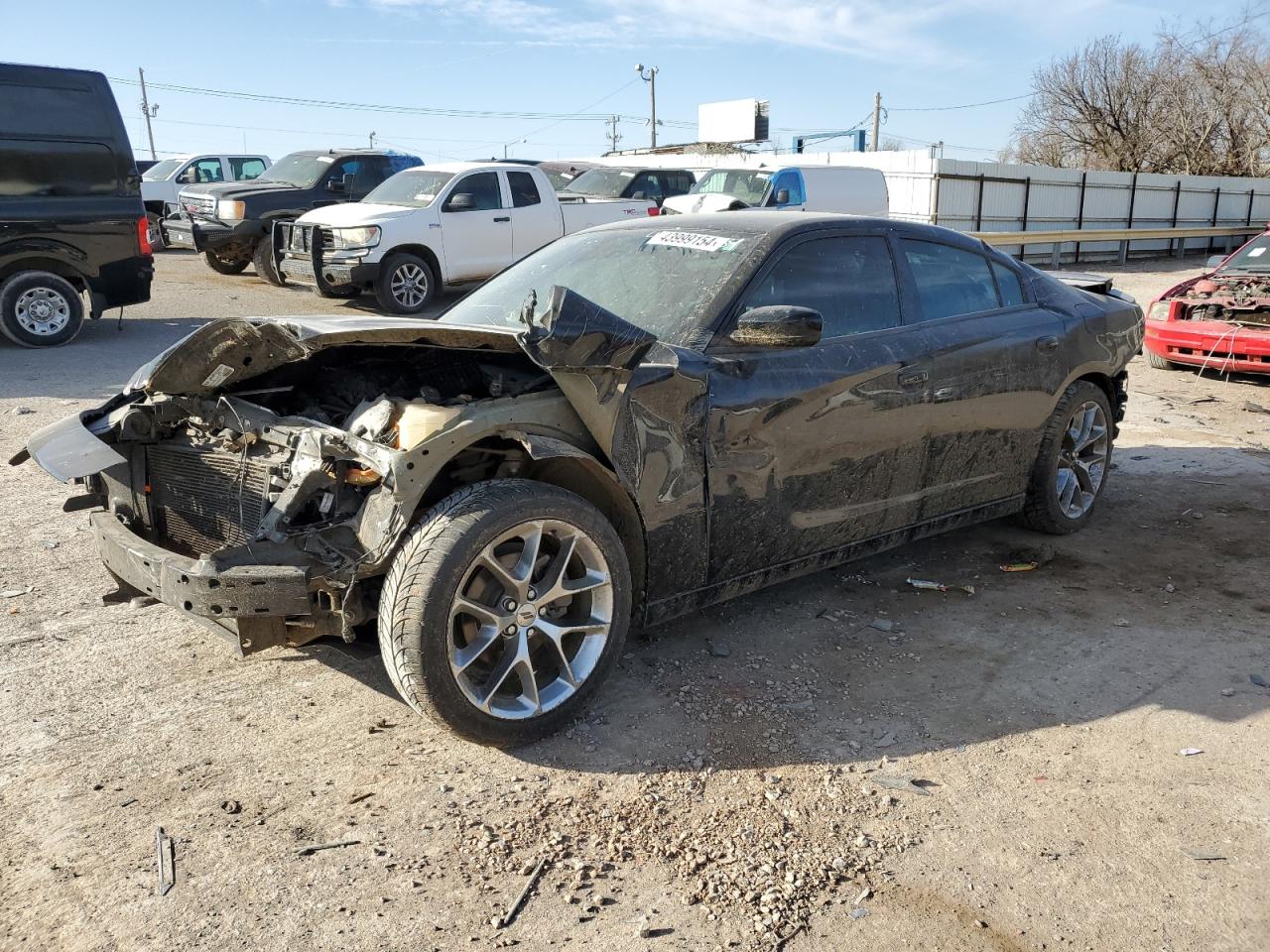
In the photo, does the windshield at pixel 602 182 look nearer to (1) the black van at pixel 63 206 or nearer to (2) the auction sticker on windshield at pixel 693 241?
(1) the black van at pixel 63 206

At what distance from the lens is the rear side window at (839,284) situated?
4.20m

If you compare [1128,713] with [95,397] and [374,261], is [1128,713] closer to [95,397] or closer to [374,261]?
[95,397]

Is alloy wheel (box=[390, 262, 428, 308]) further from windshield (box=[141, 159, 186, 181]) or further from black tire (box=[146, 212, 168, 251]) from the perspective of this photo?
windshield (box=[141, 159, 186, 181])

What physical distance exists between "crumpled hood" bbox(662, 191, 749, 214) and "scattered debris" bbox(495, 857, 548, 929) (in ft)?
45.6

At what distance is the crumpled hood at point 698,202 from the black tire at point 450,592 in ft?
43.0

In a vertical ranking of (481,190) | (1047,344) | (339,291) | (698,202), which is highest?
(481,190)

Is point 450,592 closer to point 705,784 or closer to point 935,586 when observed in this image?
point 705,784

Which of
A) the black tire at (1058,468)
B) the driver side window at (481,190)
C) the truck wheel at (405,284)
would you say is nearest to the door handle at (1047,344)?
the black tire at (1058,468)

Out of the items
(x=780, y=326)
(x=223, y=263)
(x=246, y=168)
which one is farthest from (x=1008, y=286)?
(x=246, y=168)

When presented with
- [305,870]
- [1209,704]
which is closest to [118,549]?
[305,870]

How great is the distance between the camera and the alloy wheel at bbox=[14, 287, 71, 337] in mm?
10656

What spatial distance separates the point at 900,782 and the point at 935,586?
1796 millimetres

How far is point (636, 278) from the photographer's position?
4.31m

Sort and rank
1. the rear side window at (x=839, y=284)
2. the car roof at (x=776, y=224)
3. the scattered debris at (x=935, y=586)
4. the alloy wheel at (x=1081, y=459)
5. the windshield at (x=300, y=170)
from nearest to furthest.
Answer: the rear side window at (x=839, y=284) → the car roof at (x=776, y=224) → the scattered debris at (x=935, y=586) → the alloy wheel at (x=1081, y=459) → the windshield at (x=300, y=170)
